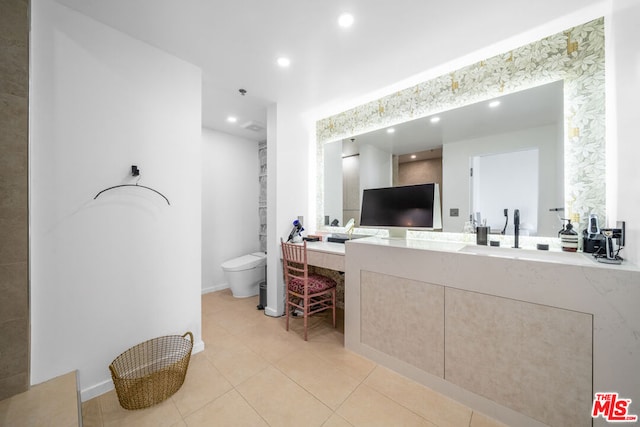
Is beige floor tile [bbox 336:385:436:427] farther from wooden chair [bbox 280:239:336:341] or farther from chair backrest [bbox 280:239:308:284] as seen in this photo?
chair backrest [bbox 280:239:308:284]

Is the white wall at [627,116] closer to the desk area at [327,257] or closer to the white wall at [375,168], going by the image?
the white wall at [375,168]

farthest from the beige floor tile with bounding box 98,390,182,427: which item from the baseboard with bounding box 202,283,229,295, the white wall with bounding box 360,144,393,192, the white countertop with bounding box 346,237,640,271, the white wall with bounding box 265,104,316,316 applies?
the white wall with bounding box 360,144,393,192

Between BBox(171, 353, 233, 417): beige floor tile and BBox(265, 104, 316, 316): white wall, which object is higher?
BBox(265, 104, 316, 316): white wall

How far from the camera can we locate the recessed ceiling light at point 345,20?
4.97 ft

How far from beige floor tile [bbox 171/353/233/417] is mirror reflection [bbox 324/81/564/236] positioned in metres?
2.28

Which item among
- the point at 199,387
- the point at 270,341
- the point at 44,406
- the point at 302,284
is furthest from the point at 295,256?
the point at 44,406

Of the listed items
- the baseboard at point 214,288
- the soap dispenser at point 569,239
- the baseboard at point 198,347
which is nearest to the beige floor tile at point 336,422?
the baseboard at point 198,347

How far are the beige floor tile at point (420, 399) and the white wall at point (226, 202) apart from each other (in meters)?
2.84

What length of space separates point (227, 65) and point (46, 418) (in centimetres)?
260

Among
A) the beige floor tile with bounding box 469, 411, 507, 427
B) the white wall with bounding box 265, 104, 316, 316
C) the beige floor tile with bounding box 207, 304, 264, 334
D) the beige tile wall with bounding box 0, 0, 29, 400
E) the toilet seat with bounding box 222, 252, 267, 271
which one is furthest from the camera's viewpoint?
the toilet seat with bounding box 222, 252, 267, 271

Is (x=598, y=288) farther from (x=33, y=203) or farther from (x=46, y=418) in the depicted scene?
(x=33, y=203)

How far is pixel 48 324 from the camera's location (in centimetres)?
137

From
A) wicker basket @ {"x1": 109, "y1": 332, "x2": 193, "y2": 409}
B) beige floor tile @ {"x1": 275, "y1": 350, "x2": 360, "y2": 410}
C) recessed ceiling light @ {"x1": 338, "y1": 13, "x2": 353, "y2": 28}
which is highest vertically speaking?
recessed ceiling light @ {"x1": 338, "y1": 13, "x2": 353, "y2": 28}

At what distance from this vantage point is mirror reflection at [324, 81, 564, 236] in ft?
5.76
